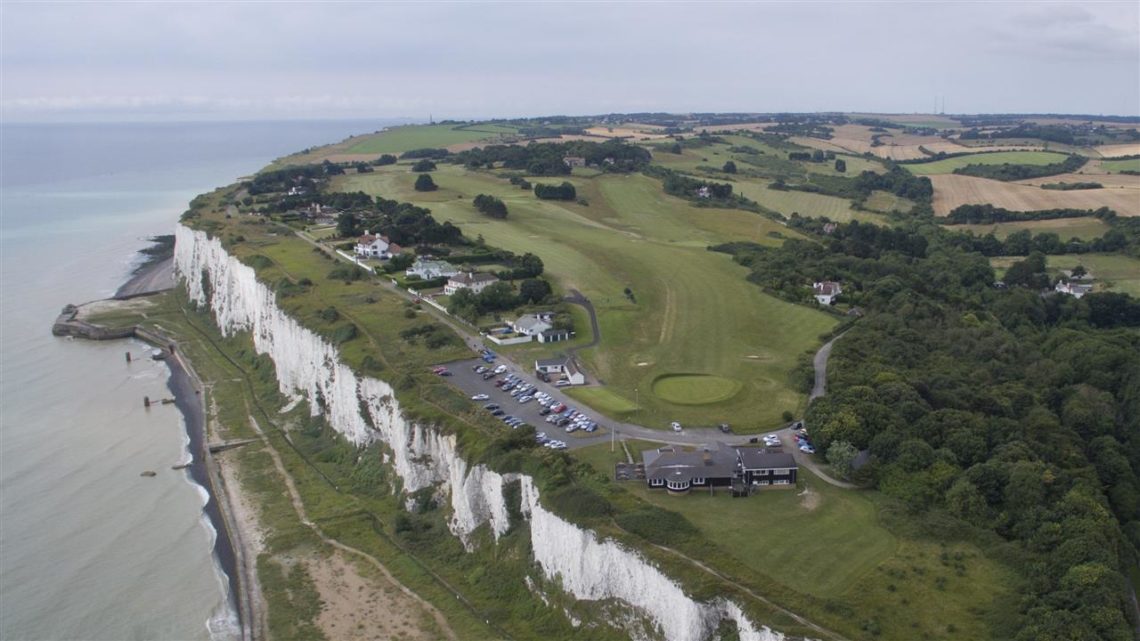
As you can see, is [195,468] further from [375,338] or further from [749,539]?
[749,539]

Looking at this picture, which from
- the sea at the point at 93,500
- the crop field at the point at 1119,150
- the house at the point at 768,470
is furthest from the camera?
the crop field at the point at 1119,150

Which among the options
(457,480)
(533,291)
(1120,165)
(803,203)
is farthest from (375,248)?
(1120,165)

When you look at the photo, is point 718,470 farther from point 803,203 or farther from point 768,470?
point 803,203

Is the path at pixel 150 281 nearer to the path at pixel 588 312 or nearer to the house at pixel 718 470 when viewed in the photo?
the path at pixel 588 312

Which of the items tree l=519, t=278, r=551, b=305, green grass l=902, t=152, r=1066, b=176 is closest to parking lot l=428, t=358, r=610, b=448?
tree l=519, t=278, r=551, b=305

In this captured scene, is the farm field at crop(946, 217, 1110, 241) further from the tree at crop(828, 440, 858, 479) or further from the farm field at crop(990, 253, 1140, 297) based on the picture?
the tree at crop(828, 440, 858, 479)

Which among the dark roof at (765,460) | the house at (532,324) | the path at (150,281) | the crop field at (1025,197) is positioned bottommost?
the path at (150,281)

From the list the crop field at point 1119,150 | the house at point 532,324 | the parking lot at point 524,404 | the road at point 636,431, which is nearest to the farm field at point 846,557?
the road at point 636,431
